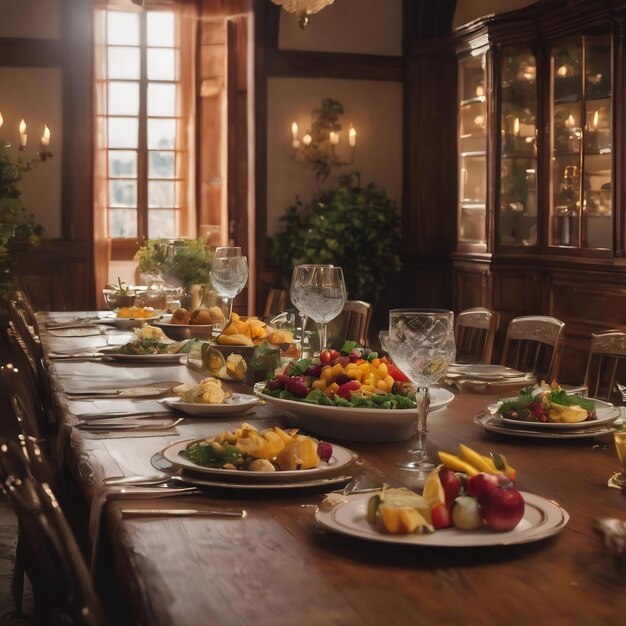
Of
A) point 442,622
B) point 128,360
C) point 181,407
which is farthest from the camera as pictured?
point 128,360

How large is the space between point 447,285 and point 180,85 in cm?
229

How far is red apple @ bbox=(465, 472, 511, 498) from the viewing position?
122 centimetres

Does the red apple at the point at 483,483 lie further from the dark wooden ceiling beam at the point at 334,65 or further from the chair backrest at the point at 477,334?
the dark wooden ceiling beam at the point at 334,65

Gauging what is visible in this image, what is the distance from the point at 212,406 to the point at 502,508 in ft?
3.01

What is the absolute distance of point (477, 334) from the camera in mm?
3488

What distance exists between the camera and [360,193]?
694cm

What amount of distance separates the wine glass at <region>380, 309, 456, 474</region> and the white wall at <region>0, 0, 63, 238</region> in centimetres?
550

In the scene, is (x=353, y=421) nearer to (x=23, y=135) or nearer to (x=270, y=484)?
(x=270, y=484)

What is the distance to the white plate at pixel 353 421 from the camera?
176cm

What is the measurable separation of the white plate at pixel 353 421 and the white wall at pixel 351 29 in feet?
17.8

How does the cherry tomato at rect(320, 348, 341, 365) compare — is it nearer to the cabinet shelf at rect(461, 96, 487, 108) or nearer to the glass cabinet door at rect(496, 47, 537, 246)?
the glass cabinet door at rect(496, 47, 537, 246)

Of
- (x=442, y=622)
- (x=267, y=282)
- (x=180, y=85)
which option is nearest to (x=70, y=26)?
(x=180, y=85)

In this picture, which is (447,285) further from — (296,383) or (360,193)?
(296,383)

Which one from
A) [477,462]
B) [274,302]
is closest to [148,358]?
[477,462]
